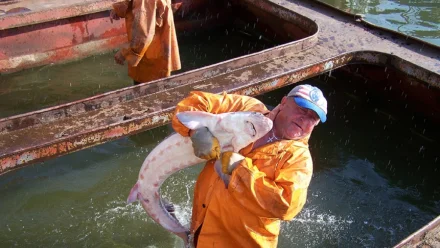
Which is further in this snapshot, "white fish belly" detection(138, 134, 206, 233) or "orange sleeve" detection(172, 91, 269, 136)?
"white fish belly" detection(138, 134, 206, 233)

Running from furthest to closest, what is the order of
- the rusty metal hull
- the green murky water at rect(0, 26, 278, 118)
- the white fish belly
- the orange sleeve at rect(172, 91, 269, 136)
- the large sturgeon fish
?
the rusty metal hull < the green murky water at rect(0, 26, 278, 118) < the white fish belly < the orange sleeve at rect(172, 91, 269, 136) < the large sturgeon fish

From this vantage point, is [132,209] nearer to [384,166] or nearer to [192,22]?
[384,166]

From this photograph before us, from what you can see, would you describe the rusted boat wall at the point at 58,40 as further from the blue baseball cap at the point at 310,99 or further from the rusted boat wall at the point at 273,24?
the blue baseball cap at the point at 310,99

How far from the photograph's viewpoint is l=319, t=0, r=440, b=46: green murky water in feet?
29.3

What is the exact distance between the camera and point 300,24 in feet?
20.9

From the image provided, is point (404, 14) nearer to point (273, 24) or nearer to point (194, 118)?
point (273, 24)

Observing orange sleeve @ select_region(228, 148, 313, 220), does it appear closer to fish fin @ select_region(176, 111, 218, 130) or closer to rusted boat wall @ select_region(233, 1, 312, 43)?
fish fin @ select_region(176, 111, 218, 130)

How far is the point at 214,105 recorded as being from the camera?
9.30ft

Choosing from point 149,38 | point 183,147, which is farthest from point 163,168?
point 149,38

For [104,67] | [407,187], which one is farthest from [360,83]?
[104,67]

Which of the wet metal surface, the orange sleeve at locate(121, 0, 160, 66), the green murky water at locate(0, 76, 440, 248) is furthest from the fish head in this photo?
the orange sleeve at locate(121, 0, 160, 66)

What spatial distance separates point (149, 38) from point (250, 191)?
2.56m

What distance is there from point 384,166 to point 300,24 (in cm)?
230

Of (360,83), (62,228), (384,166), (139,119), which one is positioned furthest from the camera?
(360,83)
